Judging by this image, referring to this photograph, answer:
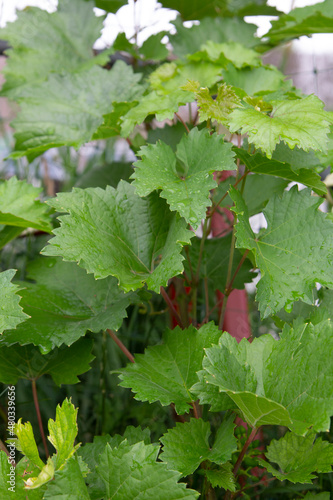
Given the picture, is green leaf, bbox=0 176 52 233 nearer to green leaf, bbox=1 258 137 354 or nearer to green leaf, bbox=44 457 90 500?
green leaf, bbox=1 258 137 354

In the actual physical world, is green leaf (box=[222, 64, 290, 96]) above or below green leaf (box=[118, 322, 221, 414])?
above

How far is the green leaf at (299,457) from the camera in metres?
0.76

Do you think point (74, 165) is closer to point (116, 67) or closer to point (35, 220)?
point (116, 67)

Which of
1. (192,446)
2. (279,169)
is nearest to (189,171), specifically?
(279,169)

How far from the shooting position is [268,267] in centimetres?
80

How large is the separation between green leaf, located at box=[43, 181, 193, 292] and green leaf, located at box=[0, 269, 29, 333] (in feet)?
0.28

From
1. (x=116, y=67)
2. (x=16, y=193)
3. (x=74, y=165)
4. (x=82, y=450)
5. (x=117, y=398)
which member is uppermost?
(x=116, y=67)

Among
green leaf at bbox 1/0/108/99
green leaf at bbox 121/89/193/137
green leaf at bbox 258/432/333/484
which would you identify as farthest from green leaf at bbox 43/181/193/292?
green leaf at bbox 1/0/108/99

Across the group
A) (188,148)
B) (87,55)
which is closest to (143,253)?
(188,148)

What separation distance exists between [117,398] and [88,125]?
2.34 feet

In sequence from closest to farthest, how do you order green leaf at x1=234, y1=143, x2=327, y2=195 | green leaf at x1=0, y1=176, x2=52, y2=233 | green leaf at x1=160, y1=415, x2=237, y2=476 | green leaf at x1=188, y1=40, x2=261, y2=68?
green leaf at x1=160, y1=415, x2=237, y2=476
green leaf at x1=234, y1=143, x2=327, y2=195
green leaf at x1=0, y1=176, x2=52, y2=233
green leaf at x1=188, y1=40, x2=261, y2=68

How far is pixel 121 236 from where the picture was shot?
89cm

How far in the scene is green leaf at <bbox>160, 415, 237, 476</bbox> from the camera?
0.74m

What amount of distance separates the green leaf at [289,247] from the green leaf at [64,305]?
A: 0.26 metres
